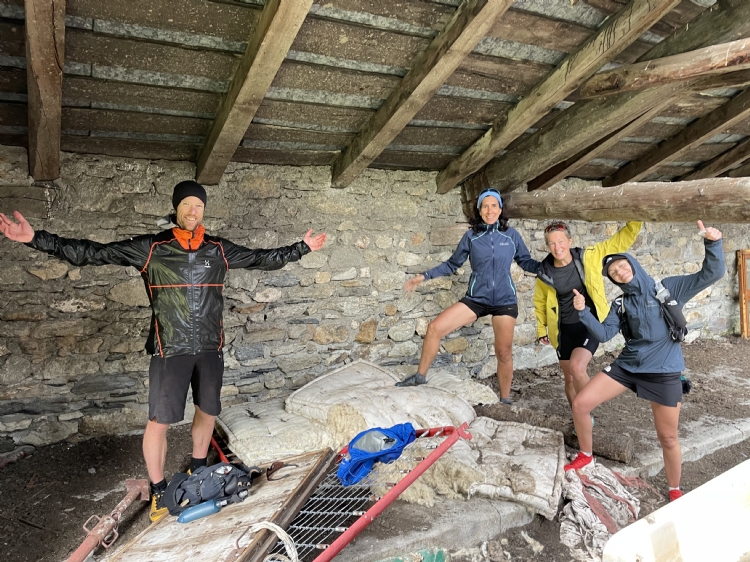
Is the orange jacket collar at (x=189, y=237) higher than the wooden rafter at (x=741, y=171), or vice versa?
the wooden rafter at (x=741, y=171)

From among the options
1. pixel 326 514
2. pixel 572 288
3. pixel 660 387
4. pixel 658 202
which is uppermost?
pixel 658 202

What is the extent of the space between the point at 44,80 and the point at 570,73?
317 cm

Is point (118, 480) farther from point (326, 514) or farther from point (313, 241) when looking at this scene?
point (313, 241)

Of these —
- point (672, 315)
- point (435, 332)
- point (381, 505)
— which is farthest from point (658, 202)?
point (381, 505)

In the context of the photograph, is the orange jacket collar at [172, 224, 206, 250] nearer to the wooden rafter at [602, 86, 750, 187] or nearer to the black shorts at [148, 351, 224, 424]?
the black shorts at [148, 351, 224, 424]

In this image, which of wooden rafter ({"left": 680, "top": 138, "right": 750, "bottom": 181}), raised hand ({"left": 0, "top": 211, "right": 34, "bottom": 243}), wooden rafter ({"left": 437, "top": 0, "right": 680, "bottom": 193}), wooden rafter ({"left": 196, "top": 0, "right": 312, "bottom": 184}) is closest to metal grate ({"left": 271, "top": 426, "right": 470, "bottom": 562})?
raised hand ({"left": 0, "top": 211, "right": 34, "bottom": 243})

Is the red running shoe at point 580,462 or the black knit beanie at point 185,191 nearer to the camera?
the black knit beanie at point 185,191

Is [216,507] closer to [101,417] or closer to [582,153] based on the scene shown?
[101,417]

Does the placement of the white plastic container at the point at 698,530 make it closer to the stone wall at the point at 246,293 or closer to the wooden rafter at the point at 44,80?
the stone wall at the point at 246,293

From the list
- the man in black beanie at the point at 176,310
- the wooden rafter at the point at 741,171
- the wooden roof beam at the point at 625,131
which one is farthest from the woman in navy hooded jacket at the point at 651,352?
the wooden rafter at the point at 741,171

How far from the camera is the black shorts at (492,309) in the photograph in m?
4.17

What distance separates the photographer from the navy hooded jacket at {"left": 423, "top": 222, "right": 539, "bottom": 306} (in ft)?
13.6

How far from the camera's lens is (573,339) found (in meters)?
3.73

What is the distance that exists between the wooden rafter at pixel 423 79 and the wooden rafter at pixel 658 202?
4.77ft
